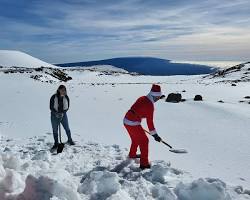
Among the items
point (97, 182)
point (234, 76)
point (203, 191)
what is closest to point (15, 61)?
point (234, 76)

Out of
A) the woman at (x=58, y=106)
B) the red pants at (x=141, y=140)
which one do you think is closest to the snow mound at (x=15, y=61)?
the woman at (x=58, y=106)

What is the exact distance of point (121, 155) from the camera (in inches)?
382

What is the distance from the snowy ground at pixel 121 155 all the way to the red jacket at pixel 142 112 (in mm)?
953

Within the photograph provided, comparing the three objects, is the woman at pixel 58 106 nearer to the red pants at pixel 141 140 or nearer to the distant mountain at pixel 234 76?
the red pants at pixel 141 140

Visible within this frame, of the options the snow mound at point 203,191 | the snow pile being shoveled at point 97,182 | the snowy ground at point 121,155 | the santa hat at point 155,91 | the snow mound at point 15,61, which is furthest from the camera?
the snow mound at point 15,61

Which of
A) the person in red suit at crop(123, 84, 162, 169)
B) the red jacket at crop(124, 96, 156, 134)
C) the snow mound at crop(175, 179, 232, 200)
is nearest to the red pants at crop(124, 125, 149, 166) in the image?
the person in red suit at crop(123, 84, 162, 169)

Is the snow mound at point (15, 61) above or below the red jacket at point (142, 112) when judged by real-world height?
Answer: below

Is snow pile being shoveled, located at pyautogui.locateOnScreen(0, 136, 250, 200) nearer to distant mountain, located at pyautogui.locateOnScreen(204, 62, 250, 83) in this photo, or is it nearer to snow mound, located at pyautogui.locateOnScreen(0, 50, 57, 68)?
distant mountain, located at pyautogui.locateOnScreen(204, 62, 250, 83)

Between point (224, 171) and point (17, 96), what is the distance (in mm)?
18942

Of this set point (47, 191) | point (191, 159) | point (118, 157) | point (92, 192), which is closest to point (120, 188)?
point (92, 192)

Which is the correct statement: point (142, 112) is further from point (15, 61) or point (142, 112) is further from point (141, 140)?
point (15, 61)

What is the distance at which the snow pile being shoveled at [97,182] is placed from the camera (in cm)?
615

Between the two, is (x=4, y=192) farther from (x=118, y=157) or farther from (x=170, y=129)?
(x=170, y=129)

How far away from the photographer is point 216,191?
20.6 feet
